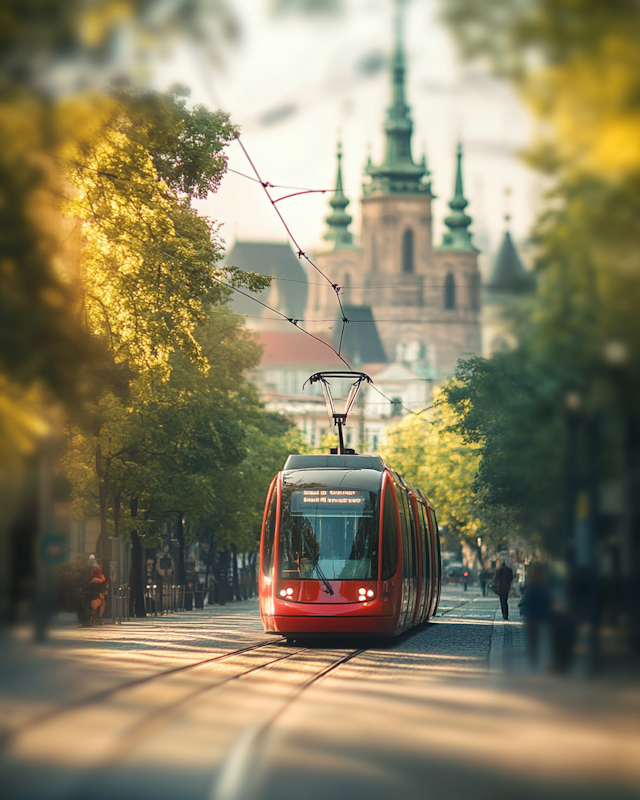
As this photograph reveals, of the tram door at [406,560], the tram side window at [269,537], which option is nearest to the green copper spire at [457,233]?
the tram door at [406,560]

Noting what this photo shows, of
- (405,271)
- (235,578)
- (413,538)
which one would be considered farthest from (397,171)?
(413,538)

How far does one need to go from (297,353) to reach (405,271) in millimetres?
21514

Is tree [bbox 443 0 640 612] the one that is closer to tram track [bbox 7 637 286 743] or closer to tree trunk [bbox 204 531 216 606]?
tram track [bbox 7 637 286 743]

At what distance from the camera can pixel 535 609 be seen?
10.7 metres

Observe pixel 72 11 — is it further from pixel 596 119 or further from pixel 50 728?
pixel 50 728

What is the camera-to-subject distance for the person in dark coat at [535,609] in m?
10.4

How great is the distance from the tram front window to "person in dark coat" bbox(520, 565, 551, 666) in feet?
42.0

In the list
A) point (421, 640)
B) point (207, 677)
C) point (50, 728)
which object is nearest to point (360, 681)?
point (207, 677)

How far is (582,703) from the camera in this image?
30.3 ft

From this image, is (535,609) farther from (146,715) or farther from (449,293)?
(449,293)

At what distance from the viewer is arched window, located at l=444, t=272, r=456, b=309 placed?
17300 cm

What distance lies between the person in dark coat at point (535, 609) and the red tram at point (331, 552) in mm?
12738

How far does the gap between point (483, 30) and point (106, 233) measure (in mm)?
15044

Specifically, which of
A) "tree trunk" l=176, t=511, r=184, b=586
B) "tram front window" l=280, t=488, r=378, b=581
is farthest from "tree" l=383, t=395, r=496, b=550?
"tram front window" l=280, t=488, r=378, b=581
